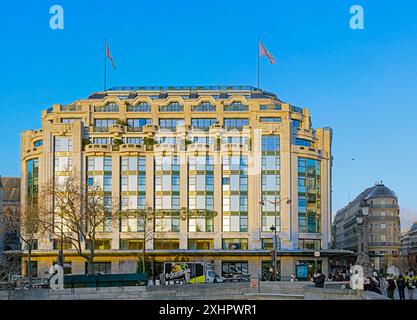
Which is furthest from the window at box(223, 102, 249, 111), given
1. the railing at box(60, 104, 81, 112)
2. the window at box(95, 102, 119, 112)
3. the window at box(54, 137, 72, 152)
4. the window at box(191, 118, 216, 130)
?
the window at box(54, 137, 72, 152)

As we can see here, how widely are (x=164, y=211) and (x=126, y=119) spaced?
11321 millimetres

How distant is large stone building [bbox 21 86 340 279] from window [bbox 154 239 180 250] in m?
0.09

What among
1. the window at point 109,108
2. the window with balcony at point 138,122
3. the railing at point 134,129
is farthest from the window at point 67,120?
the railing at point 134,129

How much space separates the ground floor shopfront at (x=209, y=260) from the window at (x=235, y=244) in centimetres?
83

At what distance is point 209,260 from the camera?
218 feet

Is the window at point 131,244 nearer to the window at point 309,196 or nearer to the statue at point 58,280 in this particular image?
the window at point 309,196

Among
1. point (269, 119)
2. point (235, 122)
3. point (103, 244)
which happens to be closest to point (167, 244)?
point (103, 244)

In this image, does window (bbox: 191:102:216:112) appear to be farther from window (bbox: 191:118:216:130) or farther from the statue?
the statue

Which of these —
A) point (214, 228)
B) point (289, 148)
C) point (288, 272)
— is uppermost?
point (289, 148)

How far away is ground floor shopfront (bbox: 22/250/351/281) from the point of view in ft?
215

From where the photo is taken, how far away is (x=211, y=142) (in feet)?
220

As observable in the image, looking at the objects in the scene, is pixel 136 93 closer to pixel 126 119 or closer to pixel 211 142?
pixel 126 119

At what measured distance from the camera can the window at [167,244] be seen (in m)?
66.8
